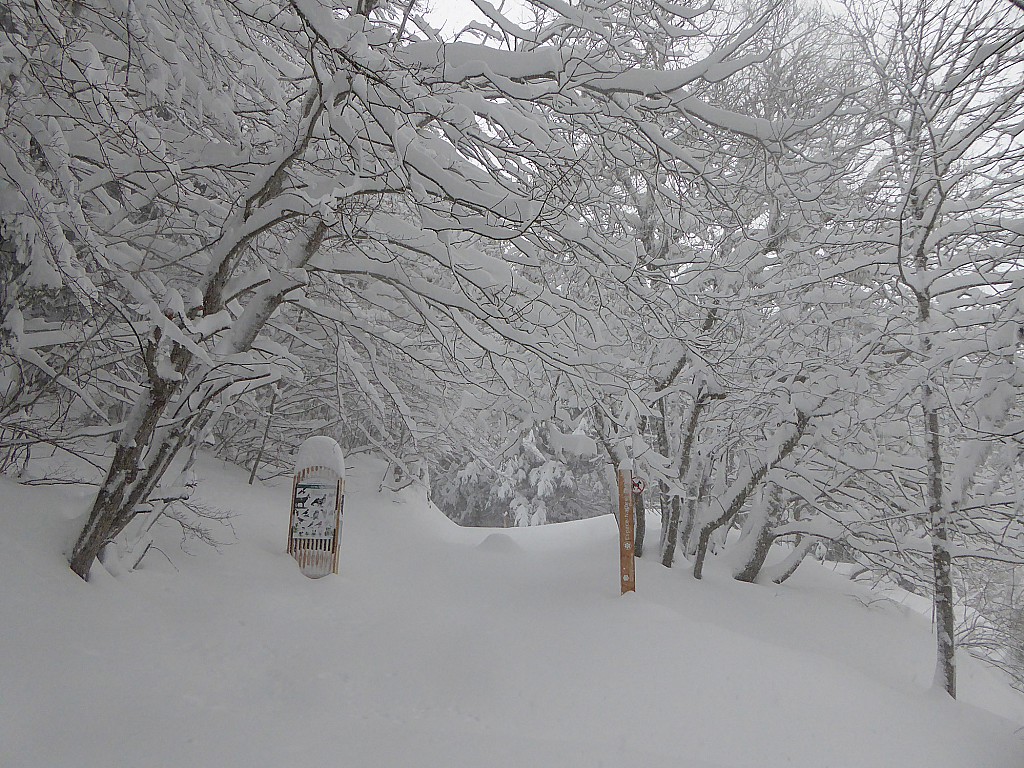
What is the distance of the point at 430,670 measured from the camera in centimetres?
519

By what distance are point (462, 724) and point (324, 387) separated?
6865 millimetres

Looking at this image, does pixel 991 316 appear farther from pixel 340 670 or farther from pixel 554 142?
pixel 340 670

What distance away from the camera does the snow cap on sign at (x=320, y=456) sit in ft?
24.3

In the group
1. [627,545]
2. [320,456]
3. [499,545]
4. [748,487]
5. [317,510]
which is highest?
[748,487]

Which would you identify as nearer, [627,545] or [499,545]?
[627,545]

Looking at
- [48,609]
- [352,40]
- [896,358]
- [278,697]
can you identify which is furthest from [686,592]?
[352,40]

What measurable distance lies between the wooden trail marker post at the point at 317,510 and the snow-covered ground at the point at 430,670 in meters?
0.20

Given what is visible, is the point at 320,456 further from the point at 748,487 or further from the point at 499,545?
the point at 748,487

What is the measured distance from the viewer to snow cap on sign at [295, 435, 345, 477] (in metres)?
7.40

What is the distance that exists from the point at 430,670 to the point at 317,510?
101 inches

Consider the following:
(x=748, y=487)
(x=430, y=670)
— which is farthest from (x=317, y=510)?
(x=748, y=487)

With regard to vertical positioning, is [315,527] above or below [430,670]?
above

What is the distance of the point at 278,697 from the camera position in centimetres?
429

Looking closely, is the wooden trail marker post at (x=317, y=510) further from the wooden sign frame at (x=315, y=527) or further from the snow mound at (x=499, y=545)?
the snow mound at (x=499, y=545)
